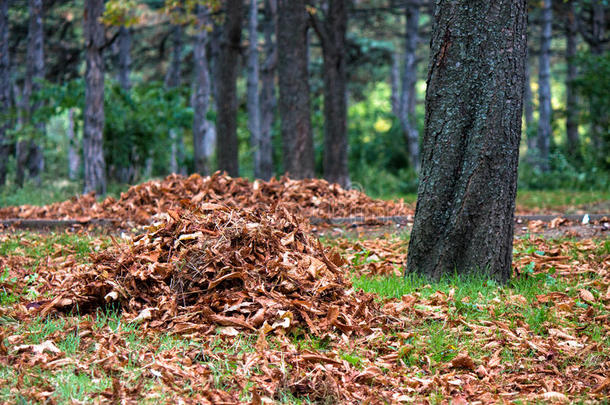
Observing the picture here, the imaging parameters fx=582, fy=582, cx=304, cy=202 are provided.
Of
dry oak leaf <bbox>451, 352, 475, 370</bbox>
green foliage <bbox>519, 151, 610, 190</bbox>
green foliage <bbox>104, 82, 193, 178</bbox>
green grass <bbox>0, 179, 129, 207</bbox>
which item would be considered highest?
green foliage <bbox>104, 82, 193, 178</bbox>

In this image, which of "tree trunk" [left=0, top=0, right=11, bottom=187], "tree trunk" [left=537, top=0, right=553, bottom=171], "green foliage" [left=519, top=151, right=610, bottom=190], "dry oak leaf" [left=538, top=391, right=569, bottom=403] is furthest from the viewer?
"tree trunk" [left=537, top=0, right=553, bottom=171]

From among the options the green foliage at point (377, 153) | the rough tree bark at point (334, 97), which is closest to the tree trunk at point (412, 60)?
the green foliage at point (377, 153)

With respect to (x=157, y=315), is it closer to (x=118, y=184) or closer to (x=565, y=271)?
(x=565, y=271)

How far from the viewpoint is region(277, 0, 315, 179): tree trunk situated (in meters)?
10.4

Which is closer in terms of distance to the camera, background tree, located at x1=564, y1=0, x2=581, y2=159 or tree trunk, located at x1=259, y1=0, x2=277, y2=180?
background tree, located at x1=564, y1=0, x2=581, y2=159

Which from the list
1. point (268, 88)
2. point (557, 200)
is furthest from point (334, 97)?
point (557, 200)

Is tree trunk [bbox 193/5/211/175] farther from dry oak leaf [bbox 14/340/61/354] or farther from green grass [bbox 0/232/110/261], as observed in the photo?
dry oak leaf [bbox 14/340/61/354]

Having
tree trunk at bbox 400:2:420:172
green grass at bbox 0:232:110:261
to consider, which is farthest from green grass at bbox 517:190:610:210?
green grass at bbox 0:232:110:261

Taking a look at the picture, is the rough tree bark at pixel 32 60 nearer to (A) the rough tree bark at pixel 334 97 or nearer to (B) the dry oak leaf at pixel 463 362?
(A) the rough tree bark at pixel 334 97

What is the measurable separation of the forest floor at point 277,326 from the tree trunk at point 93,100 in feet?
20.2

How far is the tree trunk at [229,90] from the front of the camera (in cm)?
1276

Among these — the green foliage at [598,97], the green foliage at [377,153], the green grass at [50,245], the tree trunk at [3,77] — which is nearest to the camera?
the green grass at [50,245]

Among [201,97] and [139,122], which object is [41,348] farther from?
[201,97]

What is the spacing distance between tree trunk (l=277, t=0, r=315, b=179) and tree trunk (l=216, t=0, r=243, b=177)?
2413 millimetres
